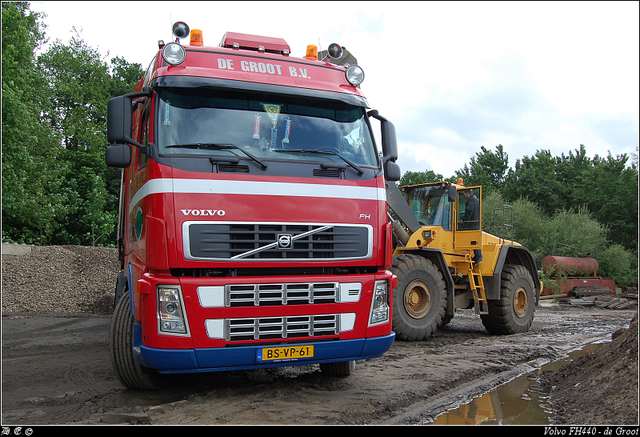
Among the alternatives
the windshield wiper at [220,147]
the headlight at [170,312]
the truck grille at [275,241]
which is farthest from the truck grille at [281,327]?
the windshield wiper at [220,147]

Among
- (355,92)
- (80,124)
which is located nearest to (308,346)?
(355,92)

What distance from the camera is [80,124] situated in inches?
1088

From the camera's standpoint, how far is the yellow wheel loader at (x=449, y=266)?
10.1m

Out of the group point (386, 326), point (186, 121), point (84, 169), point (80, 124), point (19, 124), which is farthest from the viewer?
point (80, 124)

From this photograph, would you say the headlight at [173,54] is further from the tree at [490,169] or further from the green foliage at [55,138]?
the tree at [490,169]

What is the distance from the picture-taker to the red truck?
485 centimetres

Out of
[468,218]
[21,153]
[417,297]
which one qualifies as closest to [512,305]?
[468,218]

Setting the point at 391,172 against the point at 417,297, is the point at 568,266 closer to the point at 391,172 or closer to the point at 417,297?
the point at 417,297

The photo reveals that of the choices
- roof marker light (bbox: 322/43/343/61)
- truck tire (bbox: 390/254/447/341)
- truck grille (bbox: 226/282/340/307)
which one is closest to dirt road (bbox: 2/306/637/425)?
truck tire (bbox: 390/254/447/341)

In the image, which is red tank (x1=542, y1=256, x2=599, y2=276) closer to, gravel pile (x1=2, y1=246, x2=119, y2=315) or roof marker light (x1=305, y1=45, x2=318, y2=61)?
gravel pile (x1=2, y1=246, x2=119, y2=315)

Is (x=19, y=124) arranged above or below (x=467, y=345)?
above

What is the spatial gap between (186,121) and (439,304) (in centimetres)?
667

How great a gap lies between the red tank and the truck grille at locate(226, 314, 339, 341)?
2241 cm

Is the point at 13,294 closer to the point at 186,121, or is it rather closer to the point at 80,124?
the point at 186,121
